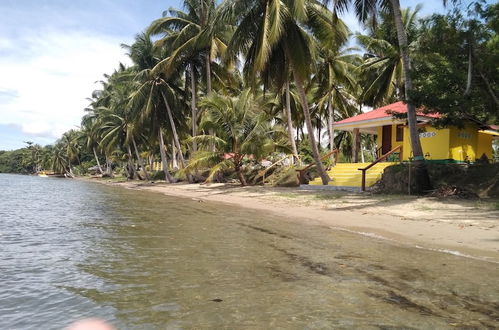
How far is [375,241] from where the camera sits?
8344 millimetres

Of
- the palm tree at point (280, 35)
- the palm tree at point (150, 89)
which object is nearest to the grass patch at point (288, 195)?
the palm tree at point (280, 35)

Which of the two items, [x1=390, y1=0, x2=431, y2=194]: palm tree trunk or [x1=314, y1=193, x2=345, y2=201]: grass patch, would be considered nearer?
[x1=390, y1=0, x2=431, y2=194]: palm tree trunk

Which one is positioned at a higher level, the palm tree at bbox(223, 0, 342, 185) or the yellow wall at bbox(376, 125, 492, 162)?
the palm tree at bbox(223, 0, 342, 185)

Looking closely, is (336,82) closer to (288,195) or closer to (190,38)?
(190,38)

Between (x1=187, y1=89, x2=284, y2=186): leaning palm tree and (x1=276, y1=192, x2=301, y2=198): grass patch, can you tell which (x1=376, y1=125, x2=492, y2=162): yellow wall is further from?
(x1=187, y1=89, x2=284, y2=186): leaning palm tree

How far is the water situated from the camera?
3.92 m

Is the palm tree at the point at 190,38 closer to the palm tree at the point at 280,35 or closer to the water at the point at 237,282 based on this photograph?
the palm tree at the point at 280,35

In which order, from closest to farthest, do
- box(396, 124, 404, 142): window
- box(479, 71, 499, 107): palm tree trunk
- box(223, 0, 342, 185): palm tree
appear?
box(479, 71, 499, 107): palm tree trunk, box(223, 0, 342, 185): palm tree, box(396, 124, 404, 142): window

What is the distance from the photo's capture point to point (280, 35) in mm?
17484

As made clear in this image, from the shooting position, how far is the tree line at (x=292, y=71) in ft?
44.7

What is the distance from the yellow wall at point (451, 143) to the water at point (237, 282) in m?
12.3

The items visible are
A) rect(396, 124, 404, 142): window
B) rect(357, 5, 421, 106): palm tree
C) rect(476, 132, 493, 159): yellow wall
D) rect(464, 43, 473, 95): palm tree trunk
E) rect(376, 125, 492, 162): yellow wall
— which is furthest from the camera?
rect(357, 5, 421, 106): palm tree

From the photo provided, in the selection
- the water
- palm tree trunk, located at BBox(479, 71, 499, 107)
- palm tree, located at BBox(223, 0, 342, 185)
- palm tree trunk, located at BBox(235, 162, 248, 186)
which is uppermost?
palm tree, located at BBox(223, 0, 342, 185)

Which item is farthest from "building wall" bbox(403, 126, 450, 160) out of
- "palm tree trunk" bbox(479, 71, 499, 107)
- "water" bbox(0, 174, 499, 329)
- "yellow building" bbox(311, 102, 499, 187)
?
"water" bbox(0, 174, 499, 329)
